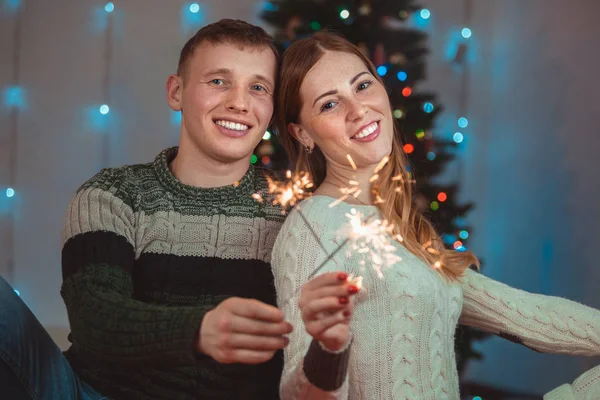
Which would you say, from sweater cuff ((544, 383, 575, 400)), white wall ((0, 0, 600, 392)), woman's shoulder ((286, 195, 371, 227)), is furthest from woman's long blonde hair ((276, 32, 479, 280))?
white wall ((0, 0, 600, 392))

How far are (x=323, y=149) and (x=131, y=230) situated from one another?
1.69 feet

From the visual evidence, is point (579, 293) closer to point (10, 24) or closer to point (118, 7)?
point (118, 7)

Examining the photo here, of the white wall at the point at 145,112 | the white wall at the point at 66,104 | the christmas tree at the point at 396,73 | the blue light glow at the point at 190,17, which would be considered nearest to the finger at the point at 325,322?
the christmas tree at the point at 396,73

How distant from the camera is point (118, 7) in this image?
3.99 m

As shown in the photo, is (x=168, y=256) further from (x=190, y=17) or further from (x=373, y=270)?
(x=190, y=17)

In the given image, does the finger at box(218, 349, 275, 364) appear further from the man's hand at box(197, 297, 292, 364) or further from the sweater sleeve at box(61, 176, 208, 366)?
the sweater sleeve at box(61, 176, 208, 366)

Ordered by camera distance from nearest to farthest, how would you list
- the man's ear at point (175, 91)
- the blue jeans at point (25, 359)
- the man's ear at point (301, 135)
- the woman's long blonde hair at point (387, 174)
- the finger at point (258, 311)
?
the finger at point (258, 311), the blue jeans at point (25, 359), the woman's long blonde hair at point (387, 174), the man's ear at point (301, 135), the man's ear at point (175, 91)

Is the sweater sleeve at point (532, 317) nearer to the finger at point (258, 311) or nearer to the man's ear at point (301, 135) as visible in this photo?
the man's ear at point (301, 135)

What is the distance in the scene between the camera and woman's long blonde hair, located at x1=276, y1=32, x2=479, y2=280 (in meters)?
1.65

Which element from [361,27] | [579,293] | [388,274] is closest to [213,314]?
[388,274]

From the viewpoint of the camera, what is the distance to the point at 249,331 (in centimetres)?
104

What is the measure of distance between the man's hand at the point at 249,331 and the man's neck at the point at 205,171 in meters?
0.77

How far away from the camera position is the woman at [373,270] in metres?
1.46

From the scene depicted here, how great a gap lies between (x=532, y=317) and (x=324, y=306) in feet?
2.60
